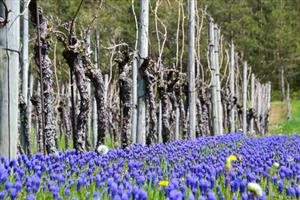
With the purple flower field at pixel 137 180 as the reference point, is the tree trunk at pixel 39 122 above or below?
above

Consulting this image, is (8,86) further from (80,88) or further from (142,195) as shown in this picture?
(80,88)

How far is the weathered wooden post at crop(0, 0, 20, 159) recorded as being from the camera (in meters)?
6.59

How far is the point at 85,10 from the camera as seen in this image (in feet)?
98.6

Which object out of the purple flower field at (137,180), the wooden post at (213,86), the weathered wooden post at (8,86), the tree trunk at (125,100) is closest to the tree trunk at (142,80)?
the tree trunk at (125,100)

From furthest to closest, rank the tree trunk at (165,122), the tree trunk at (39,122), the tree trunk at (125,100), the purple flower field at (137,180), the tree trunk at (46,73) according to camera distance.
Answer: the tree trunk at (165,122) < the tree trunk at (125,100) < the tree trunk at (39,122) < the tree trunk at (46,73) < the purple flower field at (137,180)

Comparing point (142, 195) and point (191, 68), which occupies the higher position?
point (191, 68)

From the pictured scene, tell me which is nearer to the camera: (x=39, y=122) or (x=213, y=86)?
(x=39, y=122)

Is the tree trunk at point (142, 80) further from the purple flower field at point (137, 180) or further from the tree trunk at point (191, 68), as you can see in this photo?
the tree trunk at point (191, 68)

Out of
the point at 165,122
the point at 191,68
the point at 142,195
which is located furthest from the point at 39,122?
the point at 142,195

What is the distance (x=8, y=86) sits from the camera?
6.65m

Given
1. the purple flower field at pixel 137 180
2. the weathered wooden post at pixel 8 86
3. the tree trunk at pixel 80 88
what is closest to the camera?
the purple flower field at pixel 137 180

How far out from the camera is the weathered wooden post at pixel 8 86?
260 inches

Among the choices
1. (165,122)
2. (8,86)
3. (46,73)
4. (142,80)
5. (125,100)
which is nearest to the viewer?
(8,86)

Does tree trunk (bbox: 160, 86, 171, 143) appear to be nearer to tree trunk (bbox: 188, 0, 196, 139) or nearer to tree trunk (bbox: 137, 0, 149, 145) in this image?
tree trunk (bbox: 188, 0, 196, 139)
